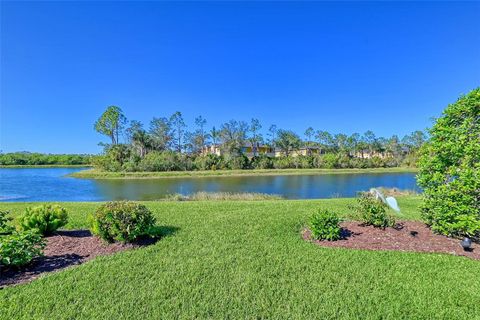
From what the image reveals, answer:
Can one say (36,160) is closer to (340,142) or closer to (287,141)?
(287,141)

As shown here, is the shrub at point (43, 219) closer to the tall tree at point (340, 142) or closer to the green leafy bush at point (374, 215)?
the green leafy bush at point (374, 215)

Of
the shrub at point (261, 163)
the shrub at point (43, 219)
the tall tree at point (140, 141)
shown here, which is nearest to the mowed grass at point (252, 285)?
the shrub at point (43, 219)

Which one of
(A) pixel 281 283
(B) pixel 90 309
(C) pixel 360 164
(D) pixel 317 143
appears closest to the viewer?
(B) pixel 90 309

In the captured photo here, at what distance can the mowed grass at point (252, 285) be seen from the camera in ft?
9.40

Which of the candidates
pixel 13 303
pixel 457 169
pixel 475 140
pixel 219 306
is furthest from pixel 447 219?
pixel 13 303

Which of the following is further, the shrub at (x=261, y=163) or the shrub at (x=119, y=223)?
the shrub at (x=261, y=163)

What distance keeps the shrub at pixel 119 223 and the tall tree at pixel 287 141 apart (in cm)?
6149

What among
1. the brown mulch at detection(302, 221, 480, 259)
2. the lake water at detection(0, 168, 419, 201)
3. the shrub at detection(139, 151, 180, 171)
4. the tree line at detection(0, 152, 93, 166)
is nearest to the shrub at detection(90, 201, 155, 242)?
the brown mulch at detection(302, 221, 480, 259)

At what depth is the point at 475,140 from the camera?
16.2 ft

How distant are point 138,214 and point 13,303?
7.15 ft

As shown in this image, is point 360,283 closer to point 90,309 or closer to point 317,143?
point 90,309

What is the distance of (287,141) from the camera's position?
6462 centimetres

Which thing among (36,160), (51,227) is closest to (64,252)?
(51,227)

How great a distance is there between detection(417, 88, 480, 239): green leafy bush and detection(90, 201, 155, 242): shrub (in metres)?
6.05
